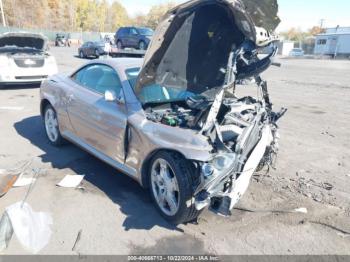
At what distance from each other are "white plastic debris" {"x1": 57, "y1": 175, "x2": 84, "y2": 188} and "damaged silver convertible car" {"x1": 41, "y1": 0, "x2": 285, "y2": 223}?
0.42 meters

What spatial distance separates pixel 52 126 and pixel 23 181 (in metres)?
1.53

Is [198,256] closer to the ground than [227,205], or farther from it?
closer to the ground

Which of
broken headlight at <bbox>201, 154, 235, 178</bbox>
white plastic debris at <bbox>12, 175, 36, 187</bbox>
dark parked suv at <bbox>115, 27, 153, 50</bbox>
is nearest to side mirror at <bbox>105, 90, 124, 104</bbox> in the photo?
broken headlight at <bbox>201, 154, 235, 178</bbox>

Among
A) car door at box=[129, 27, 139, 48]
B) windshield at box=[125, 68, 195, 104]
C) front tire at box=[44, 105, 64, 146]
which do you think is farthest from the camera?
car door at box=[129, 27, 139, 48]

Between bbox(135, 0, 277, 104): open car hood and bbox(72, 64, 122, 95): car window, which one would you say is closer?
bbox(135, 0, 277, 104): open car hood

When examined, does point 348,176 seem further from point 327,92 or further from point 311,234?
point 327,92

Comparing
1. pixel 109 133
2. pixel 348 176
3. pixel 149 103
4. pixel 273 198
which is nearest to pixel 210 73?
pixel 149 103

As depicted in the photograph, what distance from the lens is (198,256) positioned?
2.99 m

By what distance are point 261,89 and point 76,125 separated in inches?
107

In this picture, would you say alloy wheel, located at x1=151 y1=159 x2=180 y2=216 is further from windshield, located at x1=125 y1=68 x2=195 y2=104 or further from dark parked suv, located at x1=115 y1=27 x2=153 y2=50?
dark parked suv, located at x1=115 y1=27 x2=153 y2=50

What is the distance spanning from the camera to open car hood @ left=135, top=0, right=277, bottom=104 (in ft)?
11.1

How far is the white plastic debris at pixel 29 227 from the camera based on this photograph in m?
3.08

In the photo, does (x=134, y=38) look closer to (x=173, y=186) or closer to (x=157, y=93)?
(x=157, y=93)

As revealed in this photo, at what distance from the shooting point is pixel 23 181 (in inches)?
171
